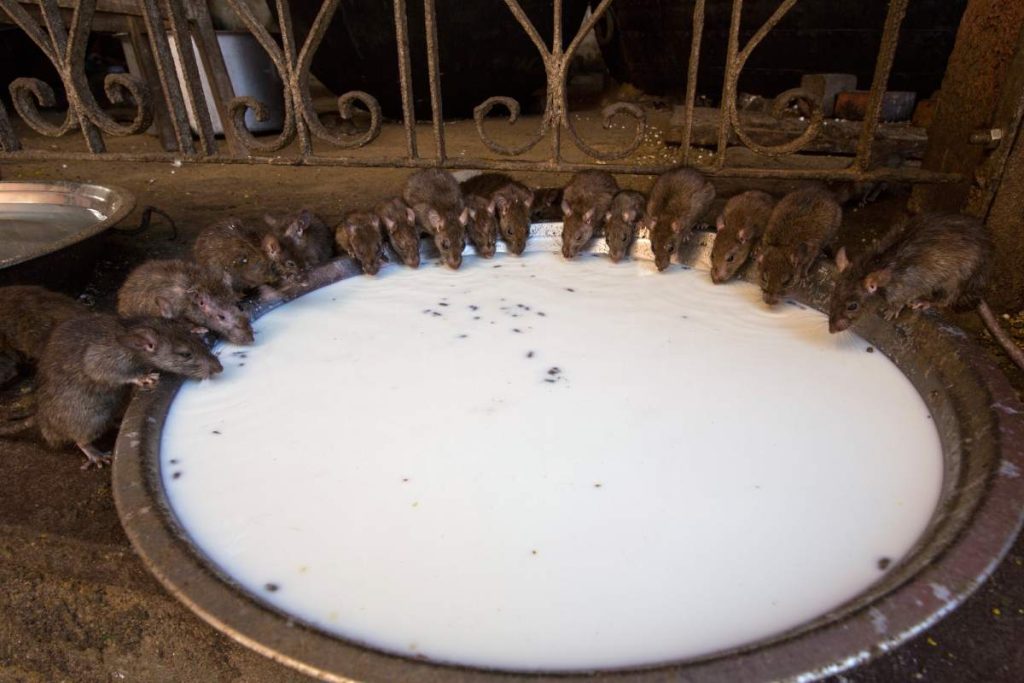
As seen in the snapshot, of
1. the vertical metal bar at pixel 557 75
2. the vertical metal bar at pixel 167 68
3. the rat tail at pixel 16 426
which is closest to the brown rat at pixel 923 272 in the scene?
the vertical metal bar at pixel 557 75

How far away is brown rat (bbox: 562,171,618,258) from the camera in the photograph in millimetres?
3203

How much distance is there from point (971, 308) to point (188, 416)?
296 cm

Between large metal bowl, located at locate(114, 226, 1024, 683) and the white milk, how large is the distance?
9cm

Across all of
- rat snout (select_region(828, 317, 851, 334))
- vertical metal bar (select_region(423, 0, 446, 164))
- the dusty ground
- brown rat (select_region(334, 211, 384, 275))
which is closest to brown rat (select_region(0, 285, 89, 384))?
the dusty ground

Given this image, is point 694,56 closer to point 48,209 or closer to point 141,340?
point 141,340

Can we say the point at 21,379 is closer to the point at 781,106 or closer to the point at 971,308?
the point at 781,106

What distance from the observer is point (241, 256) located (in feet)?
10.2

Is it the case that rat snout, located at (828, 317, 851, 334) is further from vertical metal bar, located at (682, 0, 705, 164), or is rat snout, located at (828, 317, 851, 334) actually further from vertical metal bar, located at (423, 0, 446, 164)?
vertical metal bar, located at (423, 0, 446, 164)

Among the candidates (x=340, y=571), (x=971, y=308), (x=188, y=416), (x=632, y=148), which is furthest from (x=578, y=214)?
(x=340, y=571)

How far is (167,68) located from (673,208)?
2433 millimetres

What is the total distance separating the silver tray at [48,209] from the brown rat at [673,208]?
8.83 feet

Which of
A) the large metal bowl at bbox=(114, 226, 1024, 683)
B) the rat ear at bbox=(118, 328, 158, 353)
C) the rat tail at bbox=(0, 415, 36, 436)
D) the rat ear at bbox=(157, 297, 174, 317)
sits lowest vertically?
the rat tail at bbox=(0, 415, 36, 436)

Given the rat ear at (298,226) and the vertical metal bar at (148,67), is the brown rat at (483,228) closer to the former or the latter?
the rat ear at (298,226)

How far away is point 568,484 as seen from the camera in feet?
5.84
